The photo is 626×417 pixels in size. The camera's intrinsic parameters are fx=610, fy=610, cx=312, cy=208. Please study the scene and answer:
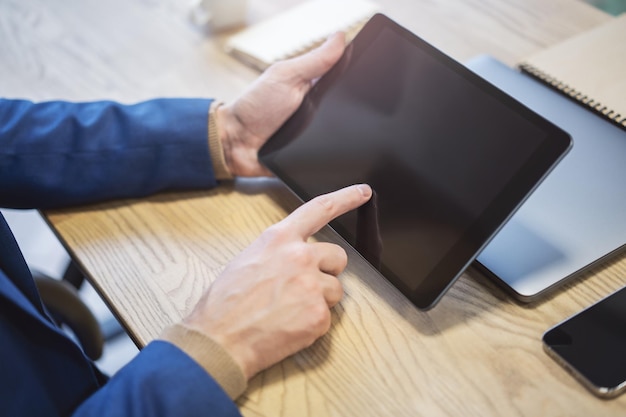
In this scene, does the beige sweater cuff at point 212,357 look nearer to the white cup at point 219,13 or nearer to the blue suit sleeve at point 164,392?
the blue suit sleeve at point 164,392

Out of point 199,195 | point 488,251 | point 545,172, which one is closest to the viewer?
point 545,172

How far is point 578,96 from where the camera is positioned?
82cm

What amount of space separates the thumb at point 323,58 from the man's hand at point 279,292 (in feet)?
0.58

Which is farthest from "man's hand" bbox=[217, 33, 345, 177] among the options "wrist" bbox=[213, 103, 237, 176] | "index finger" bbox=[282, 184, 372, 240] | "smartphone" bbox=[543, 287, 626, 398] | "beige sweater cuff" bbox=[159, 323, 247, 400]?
"smartphone" bbox=[543, 287, 626, 398]

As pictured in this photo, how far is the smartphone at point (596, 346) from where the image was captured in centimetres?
57

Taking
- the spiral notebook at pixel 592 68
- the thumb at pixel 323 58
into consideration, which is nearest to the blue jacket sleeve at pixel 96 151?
the thumb at pixel 323 58

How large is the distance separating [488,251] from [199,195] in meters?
0.36

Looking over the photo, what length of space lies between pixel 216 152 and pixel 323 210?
191mm

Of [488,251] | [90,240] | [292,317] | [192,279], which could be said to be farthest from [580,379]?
[90,240]

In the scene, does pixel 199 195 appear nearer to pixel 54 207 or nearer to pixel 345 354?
pixel 54 207

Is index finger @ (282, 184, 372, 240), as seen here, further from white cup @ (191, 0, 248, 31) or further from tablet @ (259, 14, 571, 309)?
white cup @ (191, 0, 248, 31)

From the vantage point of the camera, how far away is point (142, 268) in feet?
2.27

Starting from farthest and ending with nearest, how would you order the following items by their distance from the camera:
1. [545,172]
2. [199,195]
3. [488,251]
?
[199,195]
[488,251]
[545,172]

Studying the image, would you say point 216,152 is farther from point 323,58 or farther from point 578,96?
point 578,96
